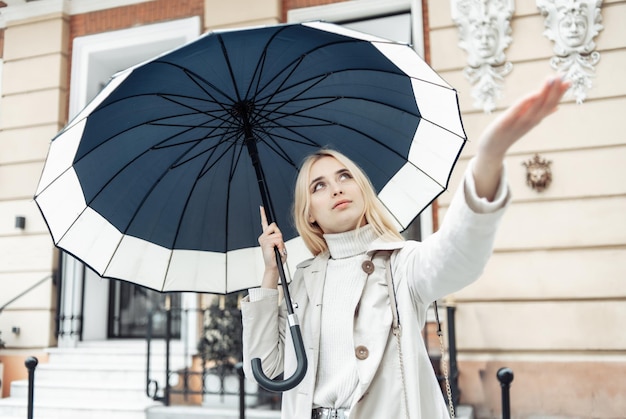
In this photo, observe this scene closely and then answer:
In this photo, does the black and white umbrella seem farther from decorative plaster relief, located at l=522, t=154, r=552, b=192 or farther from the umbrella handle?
decorative plaster relief, located at l=522, t=154, r=552, b=192

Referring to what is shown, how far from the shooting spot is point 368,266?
6.41 feet

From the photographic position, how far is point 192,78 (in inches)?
94.0

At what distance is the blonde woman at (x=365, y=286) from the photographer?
1.42 meters

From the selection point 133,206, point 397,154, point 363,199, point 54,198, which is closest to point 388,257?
point 363,199

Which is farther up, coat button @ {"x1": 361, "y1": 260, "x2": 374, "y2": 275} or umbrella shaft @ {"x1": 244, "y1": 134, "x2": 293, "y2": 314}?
umbrella shaft @ {"x1": 244, "y1": 134, "x2": 293, "y2": 314}

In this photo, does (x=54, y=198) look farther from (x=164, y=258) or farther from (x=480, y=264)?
(x=480, y=264)

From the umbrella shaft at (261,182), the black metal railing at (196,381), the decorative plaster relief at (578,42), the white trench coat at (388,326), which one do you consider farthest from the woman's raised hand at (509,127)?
the decorative plaster relief at (578,42)

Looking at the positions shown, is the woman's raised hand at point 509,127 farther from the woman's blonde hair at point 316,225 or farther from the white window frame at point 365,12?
the white window frame at point 365,12

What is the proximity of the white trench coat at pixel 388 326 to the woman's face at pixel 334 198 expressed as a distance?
146 mm

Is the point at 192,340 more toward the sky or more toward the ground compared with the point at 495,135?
more toward the ground

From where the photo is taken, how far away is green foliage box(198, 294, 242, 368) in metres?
6.20

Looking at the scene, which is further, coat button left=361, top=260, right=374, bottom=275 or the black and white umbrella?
the black and white umbrella

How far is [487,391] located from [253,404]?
7.93 feet

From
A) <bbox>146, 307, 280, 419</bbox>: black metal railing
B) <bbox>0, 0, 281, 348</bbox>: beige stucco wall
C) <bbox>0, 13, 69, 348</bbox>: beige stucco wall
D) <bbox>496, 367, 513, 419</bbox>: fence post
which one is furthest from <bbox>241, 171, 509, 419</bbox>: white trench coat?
<bbox>0, 13, 69, 348</bbox>: beige stucco wall
